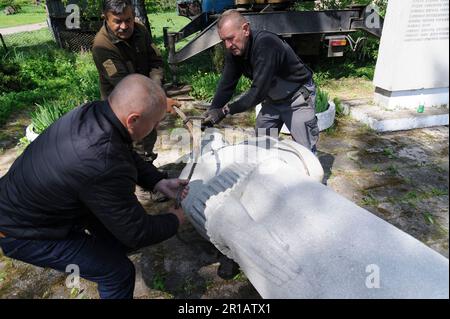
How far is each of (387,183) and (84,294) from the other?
2.72 meters

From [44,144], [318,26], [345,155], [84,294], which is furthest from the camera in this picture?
[318,26]

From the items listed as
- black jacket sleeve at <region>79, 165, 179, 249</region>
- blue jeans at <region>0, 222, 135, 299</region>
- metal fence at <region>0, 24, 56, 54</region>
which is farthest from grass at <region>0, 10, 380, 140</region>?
black jacket sleeve at <region>79, 165, 179, 249</region>

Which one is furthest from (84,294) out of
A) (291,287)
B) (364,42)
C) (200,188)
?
(364,42)

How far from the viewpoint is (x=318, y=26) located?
5234mm

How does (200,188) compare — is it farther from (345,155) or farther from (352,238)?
(345,155)

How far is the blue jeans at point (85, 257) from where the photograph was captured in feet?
5.60

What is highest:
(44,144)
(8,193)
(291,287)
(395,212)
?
(44,144)

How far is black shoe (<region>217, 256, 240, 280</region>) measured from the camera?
2.31 metres

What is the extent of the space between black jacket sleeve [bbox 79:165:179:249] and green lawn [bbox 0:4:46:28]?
54.4ft

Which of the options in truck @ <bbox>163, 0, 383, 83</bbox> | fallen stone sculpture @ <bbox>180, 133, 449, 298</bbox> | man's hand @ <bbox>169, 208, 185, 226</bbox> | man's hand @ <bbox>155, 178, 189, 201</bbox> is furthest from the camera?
truck @ <bbox>163, 0, 383, 83</bbox>

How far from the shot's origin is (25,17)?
58.6ft

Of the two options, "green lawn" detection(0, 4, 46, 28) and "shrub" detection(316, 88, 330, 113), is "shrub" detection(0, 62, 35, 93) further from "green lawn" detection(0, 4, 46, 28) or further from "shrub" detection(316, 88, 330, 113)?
"green lawn" detection(0, 4, 46, 28)

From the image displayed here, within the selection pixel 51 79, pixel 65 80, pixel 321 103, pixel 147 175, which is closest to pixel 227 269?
pixel 147 175

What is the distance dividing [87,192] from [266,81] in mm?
1604
